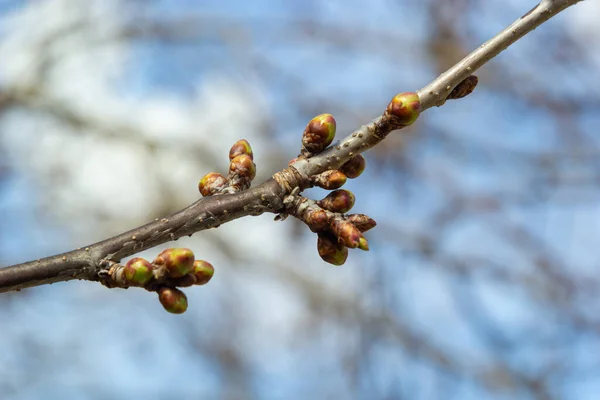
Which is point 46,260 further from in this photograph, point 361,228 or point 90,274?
point 361,228

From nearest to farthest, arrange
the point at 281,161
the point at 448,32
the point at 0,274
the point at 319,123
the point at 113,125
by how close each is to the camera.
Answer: the point at 0,274
the point at 319,123
the point at 448,32
the point at 281,161
the point at 113,125

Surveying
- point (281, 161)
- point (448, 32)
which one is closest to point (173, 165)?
point (281, 161)

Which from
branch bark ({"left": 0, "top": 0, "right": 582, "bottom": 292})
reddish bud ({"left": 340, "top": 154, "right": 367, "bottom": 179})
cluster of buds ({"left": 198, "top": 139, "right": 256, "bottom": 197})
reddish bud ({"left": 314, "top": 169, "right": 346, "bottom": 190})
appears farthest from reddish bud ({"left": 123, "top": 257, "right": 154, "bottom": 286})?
reddish bud ({"left": 340, "top": 154, "right": 367, "bottom": 179})

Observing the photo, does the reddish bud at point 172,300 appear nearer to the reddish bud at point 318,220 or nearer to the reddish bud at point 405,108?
the reddish bud at point 318,220

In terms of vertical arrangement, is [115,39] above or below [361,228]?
above

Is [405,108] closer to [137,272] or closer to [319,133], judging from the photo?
[319,133]

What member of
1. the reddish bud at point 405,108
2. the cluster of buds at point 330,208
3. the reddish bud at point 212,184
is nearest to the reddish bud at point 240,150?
the reddish bud at point 212,184
